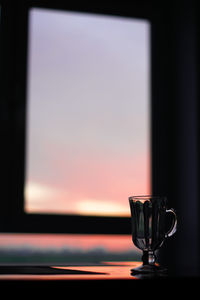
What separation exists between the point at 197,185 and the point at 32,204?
854 millimetres

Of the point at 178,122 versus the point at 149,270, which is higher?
the point at 178,122

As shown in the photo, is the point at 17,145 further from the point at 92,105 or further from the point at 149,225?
the point at 149,225

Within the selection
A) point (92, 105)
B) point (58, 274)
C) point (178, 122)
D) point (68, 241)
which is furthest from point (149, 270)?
point (92, 105)

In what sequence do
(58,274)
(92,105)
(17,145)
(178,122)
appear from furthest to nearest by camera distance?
1. (92,105)
2. (178,122)
3. (17,145)
4. (58,274)

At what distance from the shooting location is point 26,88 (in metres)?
2.53

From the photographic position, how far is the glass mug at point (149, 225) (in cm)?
102

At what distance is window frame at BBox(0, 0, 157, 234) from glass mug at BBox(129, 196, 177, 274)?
1.45 metres

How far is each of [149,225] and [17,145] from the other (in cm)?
154

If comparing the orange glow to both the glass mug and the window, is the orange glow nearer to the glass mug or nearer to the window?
the window

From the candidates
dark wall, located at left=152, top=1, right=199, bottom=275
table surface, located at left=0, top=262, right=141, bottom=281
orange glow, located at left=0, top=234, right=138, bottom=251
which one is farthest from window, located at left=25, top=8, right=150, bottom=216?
table surface, located at left=0, top=262, right=141, bottom=281

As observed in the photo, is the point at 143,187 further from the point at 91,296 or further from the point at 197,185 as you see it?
the point at 91,296

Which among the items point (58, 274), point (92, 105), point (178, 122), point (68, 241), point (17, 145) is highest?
point (92, 105)

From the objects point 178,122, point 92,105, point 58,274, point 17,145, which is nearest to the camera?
point 58,274

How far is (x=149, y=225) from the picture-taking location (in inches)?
40.3
